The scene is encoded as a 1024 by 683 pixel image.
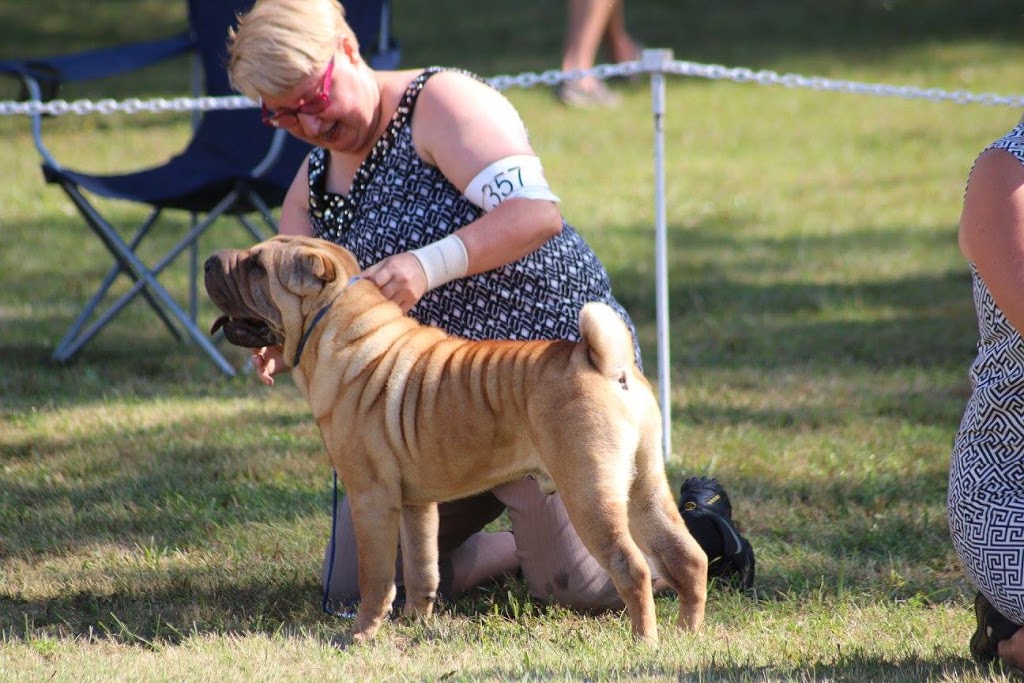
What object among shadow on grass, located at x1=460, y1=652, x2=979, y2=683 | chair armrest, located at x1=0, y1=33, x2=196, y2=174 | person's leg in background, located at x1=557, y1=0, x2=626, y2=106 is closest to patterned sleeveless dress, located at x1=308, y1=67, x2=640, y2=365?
shadow on grass, located at x1=460, y1=652, x2=979, y2=683

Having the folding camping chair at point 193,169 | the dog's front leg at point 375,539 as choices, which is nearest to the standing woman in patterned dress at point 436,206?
the dog's front leg at point 375,539

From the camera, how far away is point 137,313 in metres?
6.77

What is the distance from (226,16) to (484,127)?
3.83 meters

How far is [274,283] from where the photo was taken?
Answer: 3197 mm

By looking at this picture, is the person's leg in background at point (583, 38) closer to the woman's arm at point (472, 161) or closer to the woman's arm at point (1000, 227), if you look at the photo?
the woman's arm at point (472, 161)

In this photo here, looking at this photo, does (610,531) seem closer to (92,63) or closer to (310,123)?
(310,123)

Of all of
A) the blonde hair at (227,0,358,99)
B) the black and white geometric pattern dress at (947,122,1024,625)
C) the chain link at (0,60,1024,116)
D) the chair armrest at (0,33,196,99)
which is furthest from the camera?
the chair armrest at (0,33,196,99)

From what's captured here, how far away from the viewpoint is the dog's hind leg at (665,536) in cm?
319

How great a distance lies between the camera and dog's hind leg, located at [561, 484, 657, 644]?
302cm

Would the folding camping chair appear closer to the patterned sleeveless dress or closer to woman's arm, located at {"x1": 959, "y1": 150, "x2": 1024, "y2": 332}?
the patterned sleeveless dress

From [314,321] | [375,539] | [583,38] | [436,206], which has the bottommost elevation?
[375,539]

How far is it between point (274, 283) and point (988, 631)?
6.08ft

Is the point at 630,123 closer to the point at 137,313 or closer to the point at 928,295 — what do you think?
the point at 928,295

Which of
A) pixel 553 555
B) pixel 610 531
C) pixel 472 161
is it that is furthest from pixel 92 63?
pixel 610 531
